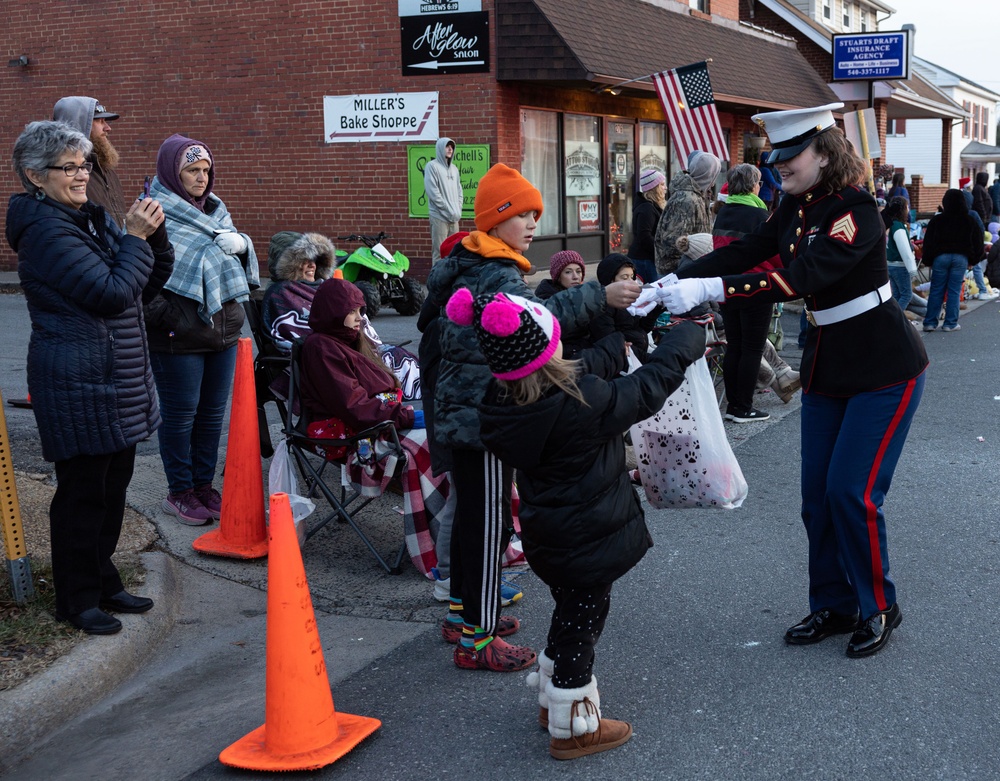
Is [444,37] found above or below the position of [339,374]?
above

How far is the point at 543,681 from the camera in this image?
352 cm

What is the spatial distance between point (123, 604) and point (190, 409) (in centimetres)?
141

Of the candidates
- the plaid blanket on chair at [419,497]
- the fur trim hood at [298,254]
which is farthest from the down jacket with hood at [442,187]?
the plaid blanket on chair at [419,497]

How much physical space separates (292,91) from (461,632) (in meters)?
14.1

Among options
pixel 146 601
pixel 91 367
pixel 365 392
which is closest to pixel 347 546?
pixel 365 392

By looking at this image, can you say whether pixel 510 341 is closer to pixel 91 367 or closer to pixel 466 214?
pixel 91 367

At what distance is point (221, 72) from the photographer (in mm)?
17250

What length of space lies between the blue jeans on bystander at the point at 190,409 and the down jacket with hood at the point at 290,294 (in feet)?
1.17

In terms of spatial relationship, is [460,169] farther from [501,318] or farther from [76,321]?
[501,318]

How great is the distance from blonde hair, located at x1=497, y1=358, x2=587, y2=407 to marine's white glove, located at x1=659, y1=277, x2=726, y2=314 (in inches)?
26.3

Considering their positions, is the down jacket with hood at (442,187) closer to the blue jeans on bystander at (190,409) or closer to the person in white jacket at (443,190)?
the person in white jacket at (443,190)

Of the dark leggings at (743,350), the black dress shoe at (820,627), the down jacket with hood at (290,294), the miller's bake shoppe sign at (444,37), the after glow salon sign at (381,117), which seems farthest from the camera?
the after glow salon sign at (381,117)

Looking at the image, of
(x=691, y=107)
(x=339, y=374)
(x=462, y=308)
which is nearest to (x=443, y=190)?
(x=691, y=107)

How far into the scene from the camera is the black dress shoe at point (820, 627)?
4.22 meters
